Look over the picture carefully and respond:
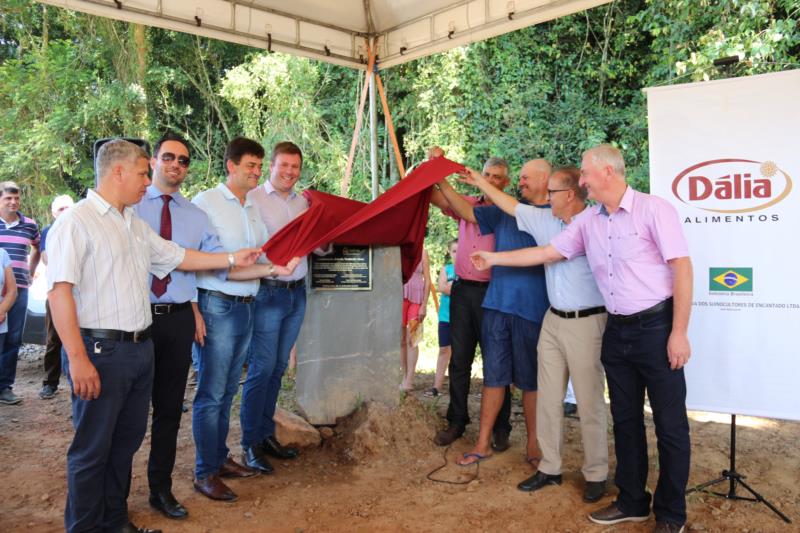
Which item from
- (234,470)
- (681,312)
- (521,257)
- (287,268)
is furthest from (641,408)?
(234,470)

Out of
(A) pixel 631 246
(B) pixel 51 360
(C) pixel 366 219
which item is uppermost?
(C) pixel 366 219

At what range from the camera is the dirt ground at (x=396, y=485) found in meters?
3.61

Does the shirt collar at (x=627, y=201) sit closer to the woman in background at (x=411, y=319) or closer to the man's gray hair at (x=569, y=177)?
the man's gray hair at (x=569, y=177)

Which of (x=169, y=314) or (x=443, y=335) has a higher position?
(x=169, y=314)

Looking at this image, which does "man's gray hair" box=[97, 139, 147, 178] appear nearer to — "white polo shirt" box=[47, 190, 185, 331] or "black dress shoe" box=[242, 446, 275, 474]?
"white polo shirt" box=[47, 190, 185, 331]

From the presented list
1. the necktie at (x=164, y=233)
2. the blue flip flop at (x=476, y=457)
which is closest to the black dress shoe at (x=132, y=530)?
the necktie at (x=164, y=233)

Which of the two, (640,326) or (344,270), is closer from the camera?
(640,326)

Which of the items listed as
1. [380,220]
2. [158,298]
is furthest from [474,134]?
[158,298]

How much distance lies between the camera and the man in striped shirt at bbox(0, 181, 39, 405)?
634 centimetres

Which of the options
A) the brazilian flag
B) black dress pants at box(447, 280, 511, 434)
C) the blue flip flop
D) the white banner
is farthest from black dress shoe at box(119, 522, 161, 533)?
the brazilian flag

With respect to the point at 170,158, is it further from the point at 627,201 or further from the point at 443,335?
the point at 443,335

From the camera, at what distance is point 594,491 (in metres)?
3.89

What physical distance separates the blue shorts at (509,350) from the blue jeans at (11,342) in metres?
4.93

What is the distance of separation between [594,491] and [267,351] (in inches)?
91.6
